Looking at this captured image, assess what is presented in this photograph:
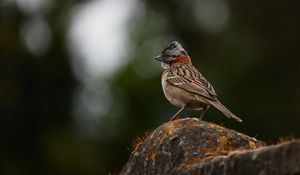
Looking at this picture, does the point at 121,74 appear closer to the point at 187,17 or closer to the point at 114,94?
the point at 114,94

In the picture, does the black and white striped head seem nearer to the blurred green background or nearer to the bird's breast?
the bird's breast

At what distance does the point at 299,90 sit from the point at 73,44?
6625 mm

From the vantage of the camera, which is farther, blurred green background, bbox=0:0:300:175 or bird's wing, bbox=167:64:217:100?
blurred green background, bbox=0:0:300:175

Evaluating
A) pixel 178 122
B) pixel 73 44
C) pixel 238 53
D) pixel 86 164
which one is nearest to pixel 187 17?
pixel 238 53

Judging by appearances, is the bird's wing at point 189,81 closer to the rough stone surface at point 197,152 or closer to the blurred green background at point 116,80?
the rough stone surface at point 197,152

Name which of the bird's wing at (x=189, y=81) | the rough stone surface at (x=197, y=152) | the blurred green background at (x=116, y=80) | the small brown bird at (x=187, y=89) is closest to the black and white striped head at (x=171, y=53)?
the small brown bird at (x=187, y=89)

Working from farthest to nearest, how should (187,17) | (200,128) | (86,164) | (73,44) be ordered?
(187,17), (73,44), (86,164), (200,128)

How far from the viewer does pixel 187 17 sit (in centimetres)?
3791

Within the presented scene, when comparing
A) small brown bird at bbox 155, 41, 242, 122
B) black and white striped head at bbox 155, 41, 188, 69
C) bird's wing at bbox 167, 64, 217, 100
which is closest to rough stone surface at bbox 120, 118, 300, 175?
small brown bird at bbox 155, 41, 242, 122

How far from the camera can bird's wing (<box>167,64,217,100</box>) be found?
1433cm

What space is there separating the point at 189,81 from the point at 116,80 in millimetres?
18541

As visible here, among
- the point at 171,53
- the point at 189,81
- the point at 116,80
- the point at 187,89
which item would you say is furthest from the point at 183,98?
the point at 116,80

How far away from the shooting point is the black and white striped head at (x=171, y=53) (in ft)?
51.5

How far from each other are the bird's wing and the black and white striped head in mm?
218
